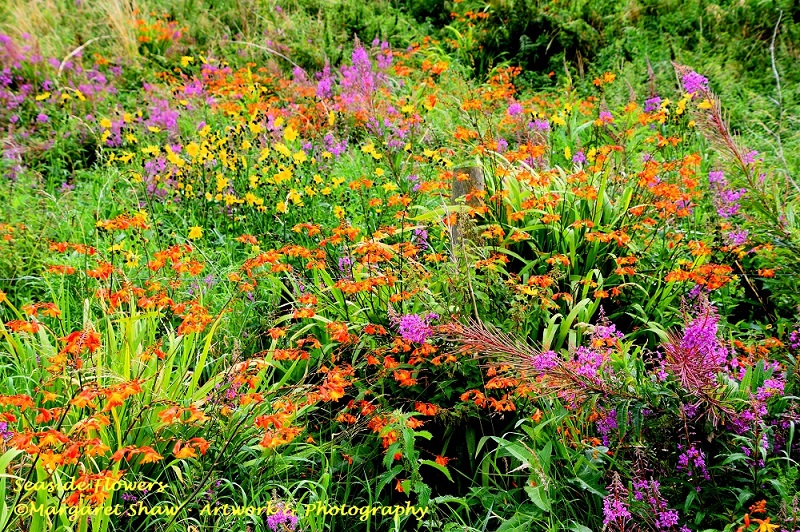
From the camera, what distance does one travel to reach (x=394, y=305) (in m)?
3.31

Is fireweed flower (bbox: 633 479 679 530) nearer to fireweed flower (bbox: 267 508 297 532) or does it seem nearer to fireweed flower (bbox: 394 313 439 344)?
fireweed flower (bbox: 394 313 439 344)

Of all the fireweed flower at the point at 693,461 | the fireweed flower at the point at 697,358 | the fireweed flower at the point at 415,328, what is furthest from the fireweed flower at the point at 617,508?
the fireweed flower at the point at 415,328

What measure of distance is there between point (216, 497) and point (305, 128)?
308cm

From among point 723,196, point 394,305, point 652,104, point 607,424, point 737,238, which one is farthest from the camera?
point 652,104

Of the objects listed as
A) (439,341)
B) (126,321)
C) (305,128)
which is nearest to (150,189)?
(305,128)

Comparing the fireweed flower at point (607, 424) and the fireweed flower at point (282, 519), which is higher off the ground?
the fireweed flower at point (607, 424)

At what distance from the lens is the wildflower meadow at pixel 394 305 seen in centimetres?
240

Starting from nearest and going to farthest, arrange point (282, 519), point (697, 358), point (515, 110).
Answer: point (697, 358)
point (282, 519)
point (515, 110)

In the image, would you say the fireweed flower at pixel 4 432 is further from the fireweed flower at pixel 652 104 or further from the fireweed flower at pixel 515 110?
the fireweed flower at pixel 652 104

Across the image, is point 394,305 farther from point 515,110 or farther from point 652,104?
point 652,104

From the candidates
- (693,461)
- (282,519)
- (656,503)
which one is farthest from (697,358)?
(282,519)

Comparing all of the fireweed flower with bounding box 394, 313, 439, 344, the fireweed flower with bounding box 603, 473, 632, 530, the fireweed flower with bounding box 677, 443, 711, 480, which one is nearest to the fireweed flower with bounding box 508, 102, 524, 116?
the fireweed flower with bounding box 394, 313, 439, 344

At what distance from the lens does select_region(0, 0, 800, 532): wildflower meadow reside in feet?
7.88

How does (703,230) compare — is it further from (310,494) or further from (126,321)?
(126,321)
